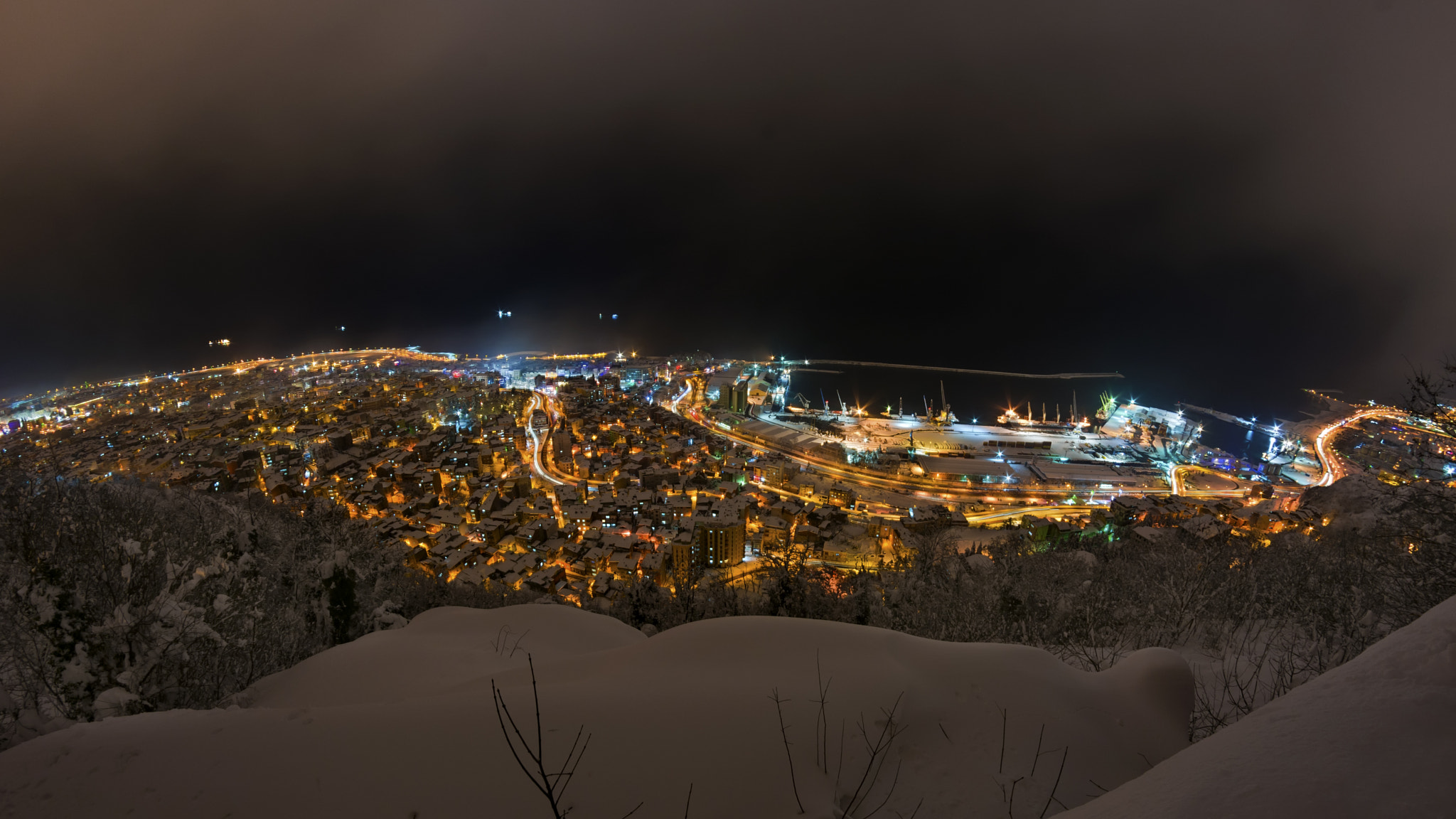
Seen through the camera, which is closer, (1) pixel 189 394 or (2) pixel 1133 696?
(2) pixel 1133 696

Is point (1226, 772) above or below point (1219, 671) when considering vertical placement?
above

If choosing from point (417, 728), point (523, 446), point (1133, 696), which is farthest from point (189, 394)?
point (1133, 696)

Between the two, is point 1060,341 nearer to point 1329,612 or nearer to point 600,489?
point 600,489

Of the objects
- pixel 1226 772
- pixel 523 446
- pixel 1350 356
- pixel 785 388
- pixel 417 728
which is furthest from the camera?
pixel 785 388

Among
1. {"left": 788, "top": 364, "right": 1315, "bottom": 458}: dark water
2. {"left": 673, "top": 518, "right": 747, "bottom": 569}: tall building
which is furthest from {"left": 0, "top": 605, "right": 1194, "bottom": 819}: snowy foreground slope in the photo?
{"left": 788, "top": 364, "right": 1315, "bottom": 458}: dark water

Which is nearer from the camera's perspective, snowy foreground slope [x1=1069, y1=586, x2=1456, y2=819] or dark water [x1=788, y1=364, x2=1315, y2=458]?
snowy foreground slope [x1=1069, y1=586, x2=1456, y2=819]

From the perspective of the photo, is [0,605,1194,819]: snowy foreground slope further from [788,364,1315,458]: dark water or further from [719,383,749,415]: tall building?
[788,364,1315,458]: dark water

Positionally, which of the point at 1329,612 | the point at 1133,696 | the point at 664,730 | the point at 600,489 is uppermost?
the point at 664,730
